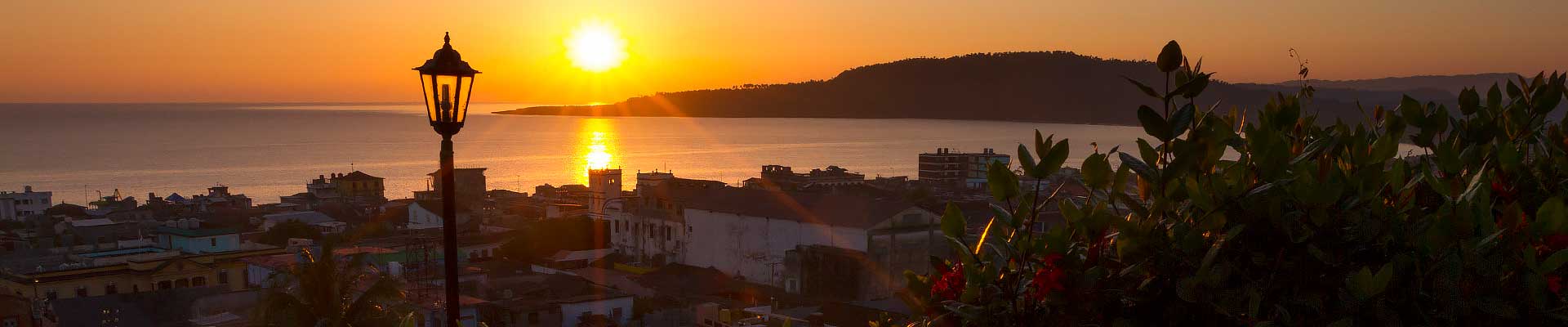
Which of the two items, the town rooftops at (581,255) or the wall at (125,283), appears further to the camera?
the town rooftops at (581,255)

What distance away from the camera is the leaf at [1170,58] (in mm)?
1342

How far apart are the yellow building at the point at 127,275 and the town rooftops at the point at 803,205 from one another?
9670 millimetres

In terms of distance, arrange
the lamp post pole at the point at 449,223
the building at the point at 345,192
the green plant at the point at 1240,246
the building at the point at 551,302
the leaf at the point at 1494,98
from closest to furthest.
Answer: the green plant at the point at 1240,246 → the leaf at the point at 1494,98 → the lamp post pole at the point at 449,223 → the building at the point at 551,302 → the building at the point at 345,192

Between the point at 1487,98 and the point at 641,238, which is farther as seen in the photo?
the point at 641,238

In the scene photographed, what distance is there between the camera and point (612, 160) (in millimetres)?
83812

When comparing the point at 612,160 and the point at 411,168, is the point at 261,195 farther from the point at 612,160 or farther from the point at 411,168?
the point at 612,160

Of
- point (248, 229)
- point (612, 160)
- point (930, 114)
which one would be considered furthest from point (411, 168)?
point (930, 114)

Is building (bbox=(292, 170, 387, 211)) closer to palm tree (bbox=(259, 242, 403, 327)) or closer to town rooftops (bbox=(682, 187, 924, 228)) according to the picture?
town rooftops (bbox=(682, 187, 924, 228))

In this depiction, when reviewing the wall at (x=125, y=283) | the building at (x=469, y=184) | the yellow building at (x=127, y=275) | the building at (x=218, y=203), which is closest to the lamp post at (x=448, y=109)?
the wall at (x=125, y=283)

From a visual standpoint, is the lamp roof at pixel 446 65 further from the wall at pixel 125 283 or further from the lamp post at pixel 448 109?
the wall at pixel 125 283

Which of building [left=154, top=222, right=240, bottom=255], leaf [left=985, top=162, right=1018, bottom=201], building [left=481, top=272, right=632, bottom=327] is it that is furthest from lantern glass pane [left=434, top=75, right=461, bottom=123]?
building [left=154, top=222, right=240, bottom=255]

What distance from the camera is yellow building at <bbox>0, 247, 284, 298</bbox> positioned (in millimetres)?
19141

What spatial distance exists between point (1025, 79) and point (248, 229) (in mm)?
82363

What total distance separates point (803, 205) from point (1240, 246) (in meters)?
22.9
